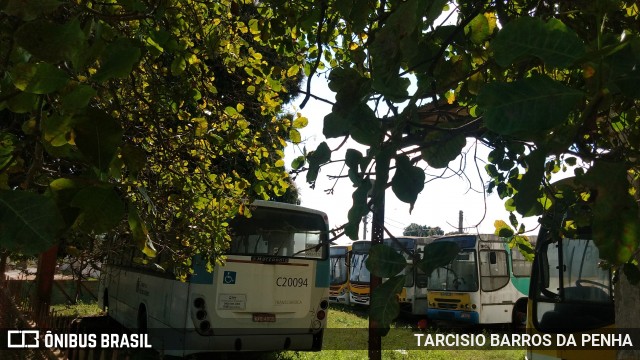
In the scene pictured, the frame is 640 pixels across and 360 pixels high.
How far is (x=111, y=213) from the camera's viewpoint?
105 cm

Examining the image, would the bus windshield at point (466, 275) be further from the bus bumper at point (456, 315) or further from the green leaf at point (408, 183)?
the green leaf at point (408, 183)

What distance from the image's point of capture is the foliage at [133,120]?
101cm

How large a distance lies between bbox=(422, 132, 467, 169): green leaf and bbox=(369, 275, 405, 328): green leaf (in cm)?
34

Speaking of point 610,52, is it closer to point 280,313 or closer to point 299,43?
point 299,43

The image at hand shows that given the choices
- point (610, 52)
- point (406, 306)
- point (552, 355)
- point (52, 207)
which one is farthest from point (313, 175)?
point (406, 306)

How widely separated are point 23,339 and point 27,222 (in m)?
4.98

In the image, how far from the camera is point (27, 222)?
2.95 feet

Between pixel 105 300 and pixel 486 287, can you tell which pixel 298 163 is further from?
pixel 486 287

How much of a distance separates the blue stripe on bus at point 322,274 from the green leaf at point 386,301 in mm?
7267

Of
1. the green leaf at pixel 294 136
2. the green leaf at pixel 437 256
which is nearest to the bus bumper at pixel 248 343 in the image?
the green leaf at pixel 294 136

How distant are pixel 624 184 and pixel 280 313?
7253 millimetres

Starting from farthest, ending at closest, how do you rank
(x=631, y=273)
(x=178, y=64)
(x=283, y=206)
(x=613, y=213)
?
(x=283, y=206), (x=178, y=64), (x=631, y=273), (x=613, y=213)

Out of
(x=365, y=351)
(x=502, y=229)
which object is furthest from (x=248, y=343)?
(x=502, y=229)

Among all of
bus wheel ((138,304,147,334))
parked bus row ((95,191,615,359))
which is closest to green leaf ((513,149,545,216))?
parked bus row ((95,191,615,359))
